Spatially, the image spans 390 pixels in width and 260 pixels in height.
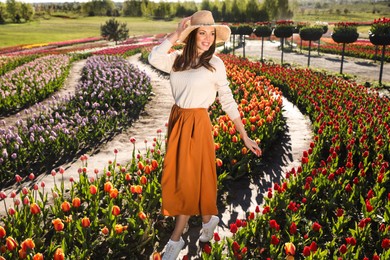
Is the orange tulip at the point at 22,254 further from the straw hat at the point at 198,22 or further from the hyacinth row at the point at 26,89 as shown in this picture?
the hyacinth row at the point at 26,89

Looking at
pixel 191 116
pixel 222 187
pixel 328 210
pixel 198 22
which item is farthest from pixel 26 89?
pixel 328 210

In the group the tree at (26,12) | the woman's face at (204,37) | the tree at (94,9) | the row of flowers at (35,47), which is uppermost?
the tree at (94,9)

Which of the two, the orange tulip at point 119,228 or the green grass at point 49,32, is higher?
the green grass at point 49,32

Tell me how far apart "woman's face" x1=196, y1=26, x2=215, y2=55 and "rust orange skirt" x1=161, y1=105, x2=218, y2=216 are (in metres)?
0.62

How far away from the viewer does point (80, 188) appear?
488 centimetres

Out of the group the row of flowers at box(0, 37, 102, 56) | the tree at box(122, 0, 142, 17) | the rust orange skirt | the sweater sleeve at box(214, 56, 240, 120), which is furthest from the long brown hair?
the tree at box(122, 0, 142, 17)

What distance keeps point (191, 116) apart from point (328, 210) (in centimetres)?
234

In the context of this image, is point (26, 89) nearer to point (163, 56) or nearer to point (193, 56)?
point (163, 56)

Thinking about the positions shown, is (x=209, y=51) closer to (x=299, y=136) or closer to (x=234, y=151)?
(x=234, y=151)

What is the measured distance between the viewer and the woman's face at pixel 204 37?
3432mm

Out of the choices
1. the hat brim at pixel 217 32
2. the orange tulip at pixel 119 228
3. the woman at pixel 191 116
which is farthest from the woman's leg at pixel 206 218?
the hat brim at pixel 217 32

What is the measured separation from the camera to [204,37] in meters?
3.44

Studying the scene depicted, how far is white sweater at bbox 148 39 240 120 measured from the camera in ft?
11.4

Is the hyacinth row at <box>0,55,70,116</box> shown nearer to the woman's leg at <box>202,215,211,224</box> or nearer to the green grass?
the woman's leg at <box>202,215,211,224</box>
